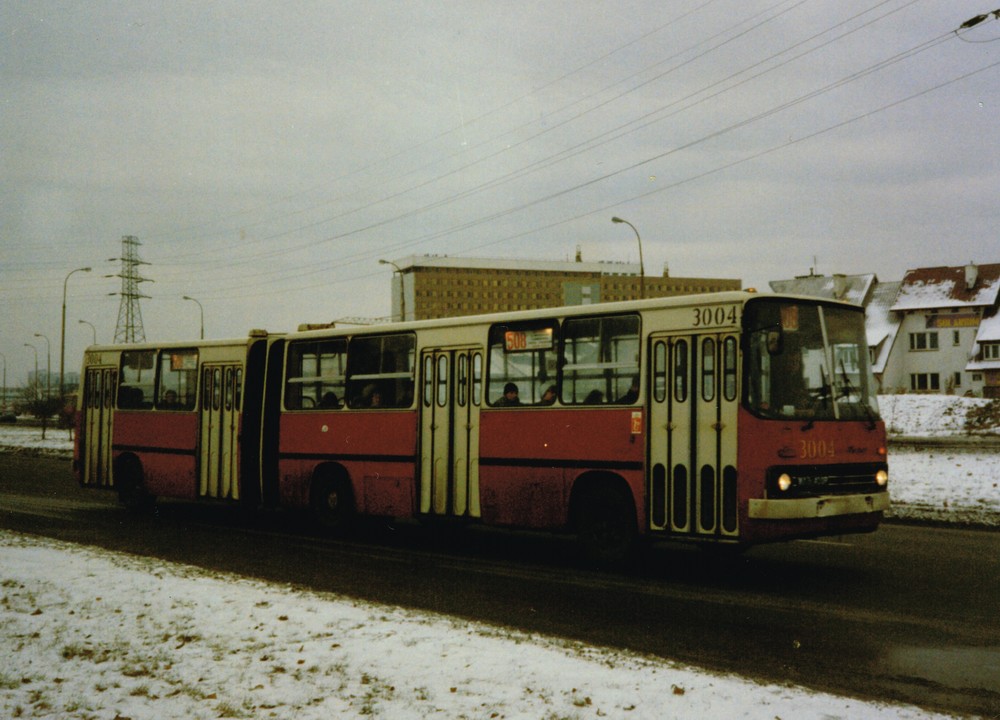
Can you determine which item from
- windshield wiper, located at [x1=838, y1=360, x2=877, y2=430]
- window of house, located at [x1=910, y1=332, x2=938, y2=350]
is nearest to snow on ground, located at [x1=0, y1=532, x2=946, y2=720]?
windshield wiper, located at [x1=838, y1=360, x2=877, y2=430]

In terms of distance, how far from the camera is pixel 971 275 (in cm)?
6675

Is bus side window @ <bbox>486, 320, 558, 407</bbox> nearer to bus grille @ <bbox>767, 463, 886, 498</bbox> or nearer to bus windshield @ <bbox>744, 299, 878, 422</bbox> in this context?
bus windshield @ <bbox>744, 299, 878, 422</bbox>

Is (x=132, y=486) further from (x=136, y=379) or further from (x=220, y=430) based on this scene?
(x=220, y=430)

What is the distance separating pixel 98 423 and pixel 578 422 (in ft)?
41.4

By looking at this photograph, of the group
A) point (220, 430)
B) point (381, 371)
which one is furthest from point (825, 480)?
point (220, 430)

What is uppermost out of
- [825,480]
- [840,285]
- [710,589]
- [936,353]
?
[840,285]

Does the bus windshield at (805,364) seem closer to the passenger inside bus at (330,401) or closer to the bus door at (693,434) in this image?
the bus door at (693,434)

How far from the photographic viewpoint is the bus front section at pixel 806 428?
403 inches

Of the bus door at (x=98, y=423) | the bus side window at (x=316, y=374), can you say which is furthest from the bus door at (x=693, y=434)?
the bus door at (x=98, y=423)

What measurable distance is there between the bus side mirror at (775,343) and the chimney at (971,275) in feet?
209

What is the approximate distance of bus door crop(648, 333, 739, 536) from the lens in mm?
10484

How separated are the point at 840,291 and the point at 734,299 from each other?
65731 millimetres

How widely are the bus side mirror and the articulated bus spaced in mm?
24

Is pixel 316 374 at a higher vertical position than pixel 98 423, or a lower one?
higher
